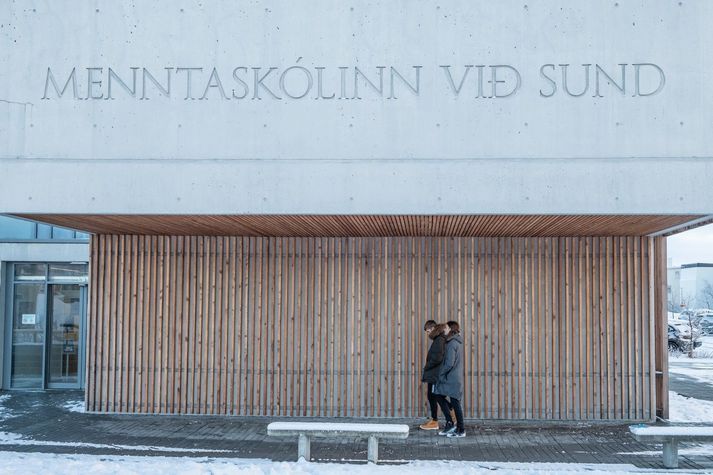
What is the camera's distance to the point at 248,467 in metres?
8.05

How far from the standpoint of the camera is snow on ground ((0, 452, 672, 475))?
786 centimetres

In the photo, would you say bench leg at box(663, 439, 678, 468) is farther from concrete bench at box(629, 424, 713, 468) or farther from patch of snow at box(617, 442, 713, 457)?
patch of snow at box(617, 442, 713, 457)

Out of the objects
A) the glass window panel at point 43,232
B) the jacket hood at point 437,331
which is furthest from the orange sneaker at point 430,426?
the glass window panel at point 43,232

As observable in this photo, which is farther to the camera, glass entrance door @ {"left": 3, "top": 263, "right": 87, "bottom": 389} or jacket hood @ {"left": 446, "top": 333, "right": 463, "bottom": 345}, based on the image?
glass entrance door @ {"left": 3, "top": 263, "right": 87, "bottom": 389}

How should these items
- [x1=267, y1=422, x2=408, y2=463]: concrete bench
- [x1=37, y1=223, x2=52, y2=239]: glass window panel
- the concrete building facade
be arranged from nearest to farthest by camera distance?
[x1=267, y1=422, x2=408, y2=463]: concrete bench, the concrete building facade, [x1=37, y1=223, x2=52, y2=239]: glass window panel

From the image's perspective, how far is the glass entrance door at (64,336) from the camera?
46.5 feet

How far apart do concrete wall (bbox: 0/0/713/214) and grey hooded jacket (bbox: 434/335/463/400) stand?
2.36 m

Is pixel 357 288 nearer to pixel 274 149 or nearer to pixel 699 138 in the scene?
pixel 274 149

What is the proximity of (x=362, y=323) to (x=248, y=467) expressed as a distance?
3.67 meters

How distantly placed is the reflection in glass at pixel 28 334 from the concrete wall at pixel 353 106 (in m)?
5.79

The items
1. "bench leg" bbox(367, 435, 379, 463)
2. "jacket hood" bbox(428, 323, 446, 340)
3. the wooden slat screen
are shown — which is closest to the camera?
"bench leg" bbox(367, 435, 379, 463)

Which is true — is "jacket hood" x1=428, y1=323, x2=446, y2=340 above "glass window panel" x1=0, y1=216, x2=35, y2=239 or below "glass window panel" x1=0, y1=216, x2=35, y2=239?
below

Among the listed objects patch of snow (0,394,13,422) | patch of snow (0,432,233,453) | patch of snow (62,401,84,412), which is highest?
patch of snow (62,401,84,412)

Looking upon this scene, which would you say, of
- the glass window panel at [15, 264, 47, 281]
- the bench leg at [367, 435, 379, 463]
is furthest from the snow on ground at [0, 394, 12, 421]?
the bench leg at [367, 435, 379, 463]
